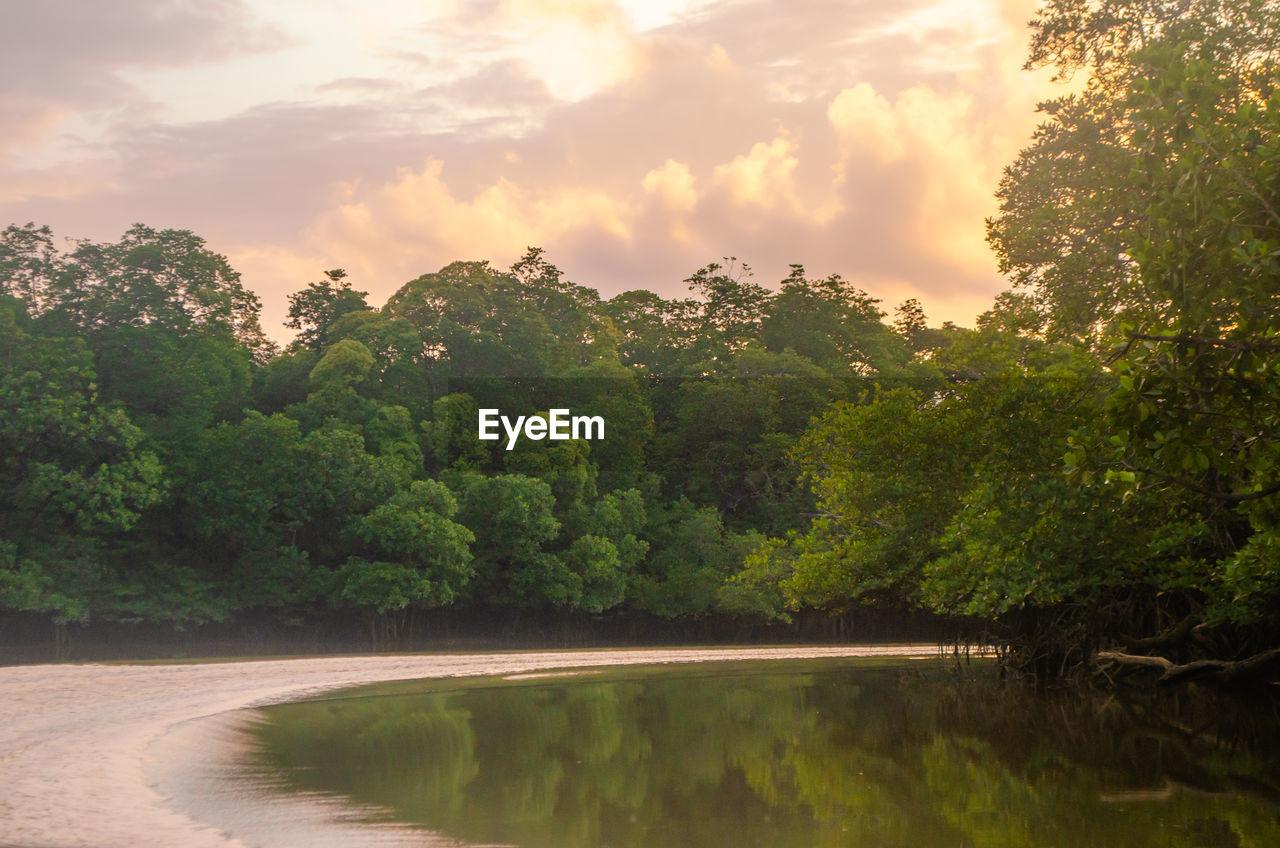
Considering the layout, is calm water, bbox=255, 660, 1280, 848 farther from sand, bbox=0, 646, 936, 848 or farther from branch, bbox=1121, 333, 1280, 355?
branch, bbox=1121, 333, 1280, 355

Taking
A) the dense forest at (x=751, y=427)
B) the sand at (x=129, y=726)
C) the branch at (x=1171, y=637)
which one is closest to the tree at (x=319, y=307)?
the dense forest at (x=751, y=427)

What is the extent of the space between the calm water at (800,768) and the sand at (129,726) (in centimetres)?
143

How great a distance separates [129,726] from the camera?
1636cm

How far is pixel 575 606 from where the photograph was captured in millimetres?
45750

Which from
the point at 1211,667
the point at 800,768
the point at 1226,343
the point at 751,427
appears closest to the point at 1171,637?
the point at 1211,667

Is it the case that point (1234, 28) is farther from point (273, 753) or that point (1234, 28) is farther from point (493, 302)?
point (493, 302)

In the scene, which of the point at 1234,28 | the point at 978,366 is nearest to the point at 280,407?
the point at 978,366

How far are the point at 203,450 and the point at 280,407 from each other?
932cm

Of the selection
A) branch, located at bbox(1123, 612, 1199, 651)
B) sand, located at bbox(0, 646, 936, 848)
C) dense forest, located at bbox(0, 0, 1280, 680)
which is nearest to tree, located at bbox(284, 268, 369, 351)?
dense forest, located at bbox(0, 0, 1280, 680)

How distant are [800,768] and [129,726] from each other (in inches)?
365

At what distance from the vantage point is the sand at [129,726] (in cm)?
933

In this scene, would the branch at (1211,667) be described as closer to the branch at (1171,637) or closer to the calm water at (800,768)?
the branch at (1171,637)

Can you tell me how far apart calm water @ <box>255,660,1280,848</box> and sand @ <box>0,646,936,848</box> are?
4.68 feet

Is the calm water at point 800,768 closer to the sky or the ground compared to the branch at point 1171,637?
closer to the ground
